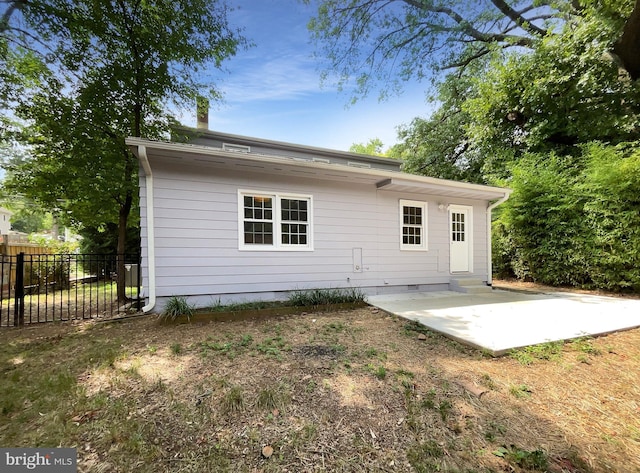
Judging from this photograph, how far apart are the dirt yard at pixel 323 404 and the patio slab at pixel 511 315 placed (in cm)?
30

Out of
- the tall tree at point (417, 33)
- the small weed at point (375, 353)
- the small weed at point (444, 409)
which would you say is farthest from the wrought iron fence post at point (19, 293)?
the tall tree at point (417, 33)

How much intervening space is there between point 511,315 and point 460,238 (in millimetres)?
3650

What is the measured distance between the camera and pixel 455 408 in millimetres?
2328

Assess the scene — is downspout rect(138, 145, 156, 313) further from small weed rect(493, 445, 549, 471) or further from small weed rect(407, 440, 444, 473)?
small weed rect(493, 445, 549, 471)

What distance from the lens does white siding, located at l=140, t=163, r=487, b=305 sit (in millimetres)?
5328

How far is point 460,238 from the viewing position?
837 centimetres

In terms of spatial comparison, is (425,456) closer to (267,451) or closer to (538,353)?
(267,451)

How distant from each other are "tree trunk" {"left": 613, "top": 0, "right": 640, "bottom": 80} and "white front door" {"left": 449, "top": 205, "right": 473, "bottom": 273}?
6426 mm

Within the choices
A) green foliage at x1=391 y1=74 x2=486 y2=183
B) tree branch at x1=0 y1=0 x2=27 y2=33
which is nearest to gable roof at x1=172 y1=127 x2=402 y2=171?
green foliage at x1=391 y1=74 x2=486 y2=183

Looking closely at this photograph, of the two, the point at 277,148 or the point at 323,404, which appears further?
the point at 277,148

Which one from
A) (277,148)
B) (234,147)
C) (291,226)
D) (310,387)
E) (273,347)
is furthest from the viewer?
(277,148)

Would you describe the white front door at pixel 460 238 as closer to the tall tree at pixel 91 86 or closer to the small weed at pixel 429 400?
the small weed at pixel 429 400

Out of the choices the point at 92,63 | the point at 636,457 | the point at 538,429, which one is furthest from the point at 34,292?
the point at 636,457

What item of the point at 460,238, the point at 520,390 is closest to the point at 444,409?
the point at 520,390
